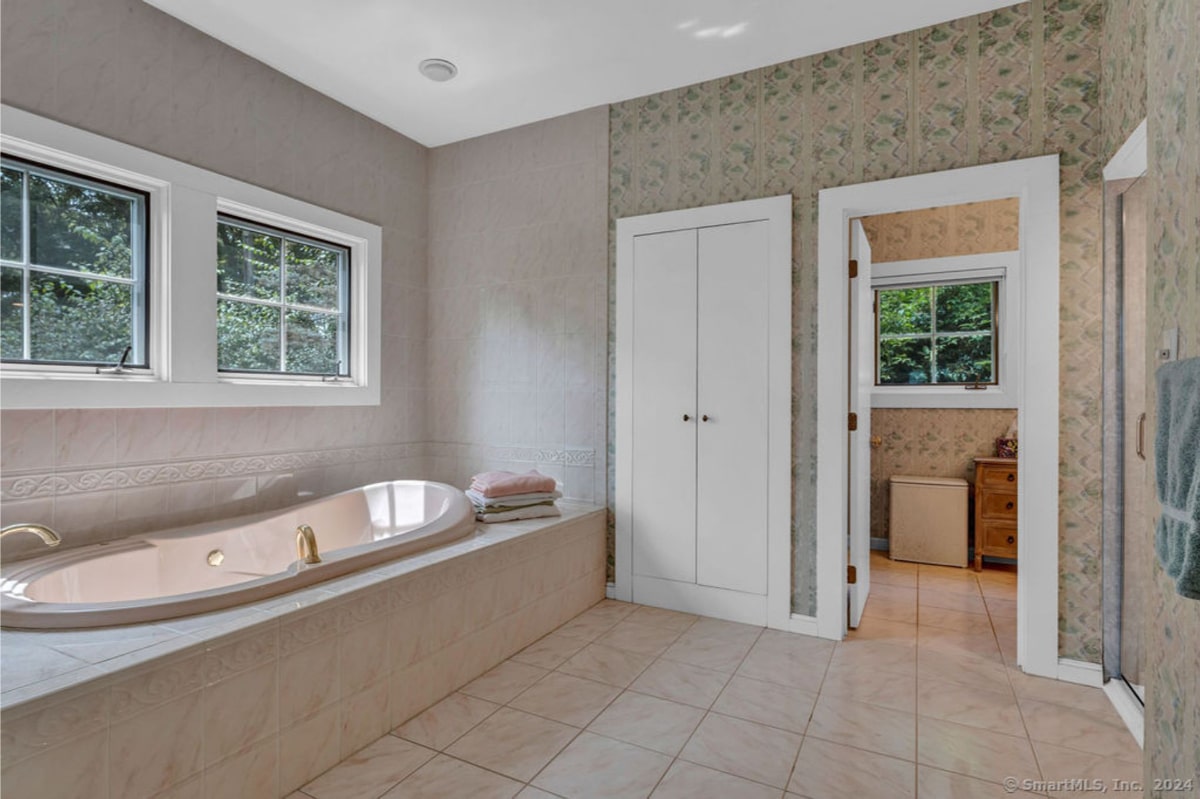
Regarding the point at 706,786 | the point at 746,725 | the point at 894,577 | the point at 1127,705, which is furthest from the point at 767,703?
the point at 894,577

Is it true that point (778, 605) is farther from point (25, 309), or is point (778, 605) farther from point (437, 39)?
point (25, 309)

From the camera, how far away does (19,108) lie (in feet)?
6.62

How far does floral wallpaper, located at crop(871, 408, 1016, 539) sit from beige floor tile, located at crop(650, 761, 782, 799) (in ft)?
9.40

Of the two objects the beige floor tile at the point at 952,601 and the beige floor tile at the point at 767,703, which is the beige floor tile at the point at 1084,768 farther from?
the beige floor tile at the point at 952,601

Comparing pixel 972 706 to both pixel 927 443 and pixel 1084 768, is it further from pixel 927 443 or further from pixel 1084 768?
pixel 927 443

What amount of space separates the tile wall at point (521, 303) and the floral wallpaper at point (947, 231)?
2.06m

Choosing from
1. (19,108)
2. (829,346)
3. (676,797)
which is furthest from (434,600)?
(19,108)

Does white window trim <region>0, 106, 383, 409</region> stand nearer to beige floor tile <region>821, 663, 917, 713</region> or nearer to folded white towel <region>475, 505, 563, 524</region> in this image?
folded white towel <region>475, 505, 563, 524</region>

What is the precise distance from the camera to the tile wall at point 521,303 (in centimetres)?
326

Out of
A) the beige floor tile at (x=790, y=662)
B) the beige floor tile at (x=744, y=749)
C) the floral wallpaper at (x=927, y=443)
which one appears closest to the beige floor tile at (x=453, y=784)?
the beige floor tile at (x=744, y=749)

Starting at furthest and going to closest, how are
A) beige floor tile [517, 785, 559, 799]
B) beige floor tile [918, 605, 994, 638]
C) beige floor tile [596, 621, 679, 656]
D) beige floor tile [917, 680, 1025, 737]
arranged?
beige floor tile [918, 605, 994, 638] → beige floor tile [596, 621, 679, 656] → beige floor tile [917, 680, 1025, 737] → beige floor tile [517, 785, 559, 799]

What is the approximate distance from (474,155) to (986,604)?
378cm

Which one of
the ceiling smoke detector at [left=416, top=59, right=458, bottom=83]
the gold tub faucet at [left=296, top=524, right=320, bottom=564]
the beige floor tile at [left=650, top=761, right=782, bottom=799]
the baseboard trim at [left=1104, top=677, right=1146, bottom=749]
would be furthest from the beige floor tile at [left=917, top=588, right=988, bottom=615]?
the ceiling smoke detector at [left=416, top=59, right=458, bottom=83]

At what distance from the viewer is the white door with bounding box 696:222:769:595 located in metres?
2.83
